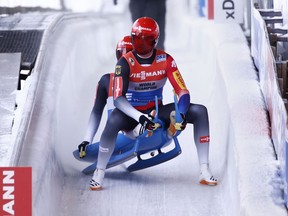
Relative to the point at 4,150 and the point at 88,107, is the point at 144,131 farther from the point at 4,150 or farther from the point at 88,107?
the point at 88,107

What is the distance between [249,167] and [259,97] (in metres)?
1.60

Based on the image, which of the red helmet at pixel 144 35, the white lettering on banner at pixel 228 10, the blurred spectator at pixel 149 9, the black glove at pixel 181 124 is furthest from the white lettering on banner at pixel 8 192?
the blurred spectator at pixel 149 9

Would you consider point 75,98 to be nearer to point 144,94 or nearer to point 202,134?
point 144,94

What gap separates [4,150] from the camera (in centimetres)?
602

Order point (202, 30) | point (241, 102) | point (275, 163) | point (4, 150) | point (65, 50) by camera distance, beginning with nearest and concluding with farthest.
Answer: point (275, 163) < point (4, 150) < point (241, 102) < point (65, 50) < point (202, 30)

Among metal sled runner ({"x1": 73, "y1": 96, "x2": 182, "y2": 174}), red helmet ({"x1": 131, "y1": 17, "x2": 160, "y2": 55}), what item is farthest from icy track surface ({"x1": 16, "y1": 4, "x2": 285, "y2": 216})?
red helmet ({"x1": 131, "y1": 17, "x2": 160, "y2": 55})

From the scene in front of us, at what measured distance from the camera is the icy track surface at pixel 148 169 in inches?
227

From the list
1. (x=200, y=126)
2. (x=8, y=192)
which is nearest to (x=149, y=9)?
(x=200, y=126)

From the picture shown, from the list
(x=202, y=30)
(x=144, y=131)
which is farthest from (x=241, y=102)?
(x=202, y=30)

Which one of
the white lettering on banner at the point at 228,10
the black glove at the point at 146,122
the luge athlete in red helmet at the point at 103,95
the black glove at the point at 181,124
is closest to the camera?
the black glove at the point at 146,122

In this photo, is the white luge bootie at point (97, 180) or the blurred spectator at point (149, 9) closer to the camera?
the white luge bootie at point (97, 180)

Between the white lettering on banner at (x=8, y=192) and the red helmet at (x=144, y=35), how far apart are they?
1872 millimetres

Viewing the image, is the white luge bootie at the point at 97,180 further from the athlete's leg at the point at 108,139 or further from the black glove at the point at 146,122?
the black glove at the point at 146,122

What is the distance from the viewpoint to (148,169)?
6789 mm
